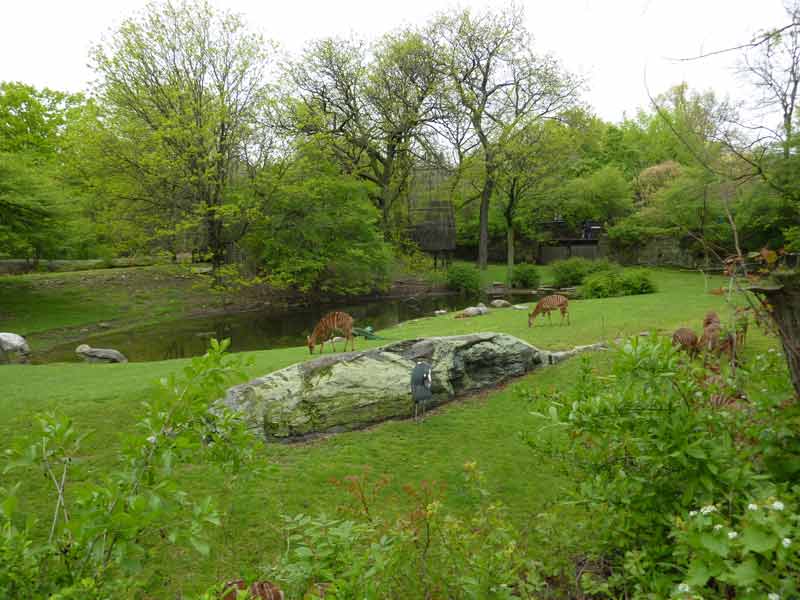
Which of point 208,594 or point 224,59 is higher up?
point 224,59

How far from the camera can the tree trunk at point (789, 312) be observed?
2414 mm

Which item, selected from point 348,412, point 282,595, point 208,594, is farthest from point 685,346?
point 208,594

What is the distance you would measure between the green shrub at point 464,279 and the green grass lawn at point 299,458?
20.8 m

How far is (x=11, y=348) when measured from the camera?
551 inches

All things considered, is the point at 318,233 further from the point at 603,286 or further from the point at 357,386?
the point at 357,386

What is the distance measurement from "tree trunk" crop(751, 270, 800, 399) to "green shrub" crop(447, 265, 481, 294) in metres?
28.0

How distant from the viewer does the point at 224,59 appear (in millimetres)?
23406

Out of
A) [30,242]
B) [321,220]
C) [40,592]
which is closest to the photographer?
[40,592]


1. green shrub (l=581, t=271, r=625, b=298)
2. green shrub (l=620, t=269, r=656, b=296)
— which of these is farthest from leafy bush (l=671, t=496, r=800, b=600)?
green shrub (l=620, t=269, r=656, b=296)

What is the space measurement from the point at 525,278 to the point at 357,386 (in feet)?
84.0

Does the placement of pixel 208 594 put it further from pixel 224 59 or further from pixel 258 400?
pixel 224 59

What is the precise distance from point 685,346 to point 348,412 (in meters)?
4.67

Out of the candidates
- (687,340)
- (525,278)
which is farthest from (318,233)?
(687,340)

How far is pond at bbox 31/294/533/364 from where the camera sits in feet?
53.9
